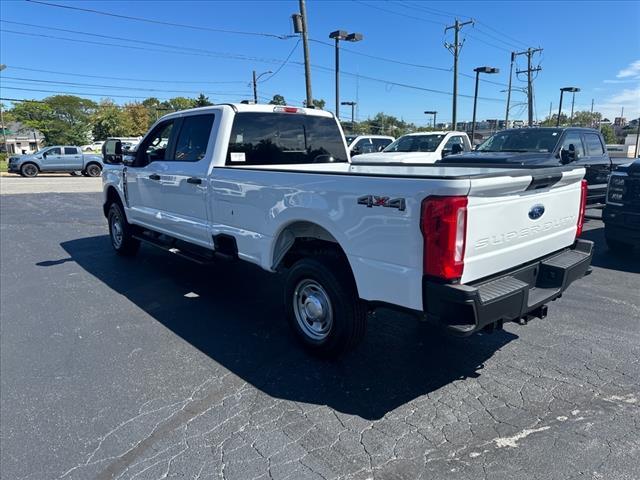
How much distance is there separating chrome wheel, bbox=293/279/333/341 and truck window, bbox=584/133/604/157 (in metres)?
8.55

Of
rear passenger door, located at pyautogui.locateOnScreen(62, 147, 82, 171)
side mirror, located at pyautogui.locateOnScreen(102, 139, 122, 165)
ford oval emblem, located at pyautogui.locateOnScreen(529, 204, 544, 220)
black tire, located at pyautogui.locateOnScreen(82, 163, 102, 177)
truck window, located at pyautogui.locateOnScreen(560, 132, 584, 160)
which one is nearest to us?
ford oval emblem, located at pyautogui.locateOnScreen(529, 204, 544, 220)

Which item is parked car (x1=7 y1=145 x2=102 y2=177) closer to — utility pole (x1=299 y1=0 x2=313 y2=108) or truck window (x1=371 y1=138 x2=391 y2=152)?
utility pole (x1=299 y1=0 x2=313 y2=108)

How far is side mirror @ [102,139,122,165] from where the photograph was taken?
665 centimetres

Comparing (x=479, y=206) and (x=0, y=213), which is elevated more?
(x=479, y=206)

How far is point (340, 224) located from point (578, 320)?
288cm

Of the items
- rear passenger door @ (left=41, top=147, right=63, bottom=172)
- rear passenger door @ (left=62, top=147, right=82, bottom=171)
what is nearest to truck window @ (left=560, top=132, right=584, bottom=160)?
rear passenger door @ (left=62, top=147, right=82, bottom=171)

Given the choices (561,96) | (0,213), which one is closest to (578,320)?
(0,213)

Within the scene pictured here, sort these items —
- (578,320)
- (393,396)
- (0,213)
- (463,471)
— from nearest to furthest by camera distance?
(463,471) → (393,396) → (578,320) → (0,213)

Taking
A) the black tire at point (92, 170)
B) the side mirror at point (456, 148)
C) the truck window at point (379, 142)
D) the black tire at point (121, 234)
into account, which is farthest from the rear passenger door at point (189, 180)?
the black tire at point (92, 170)

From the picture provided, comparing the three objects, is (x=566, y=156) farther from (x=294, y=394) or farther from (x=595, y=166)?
(x=294, y=394)

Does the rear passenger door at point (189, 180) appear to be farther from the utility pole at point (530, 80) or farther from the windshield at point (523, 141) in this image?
the utility pole at point (530, 80)

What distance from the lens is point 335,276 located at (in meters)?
3.45

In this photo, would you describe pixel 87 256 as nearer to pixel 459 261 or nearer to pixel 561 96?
pixel 459 261

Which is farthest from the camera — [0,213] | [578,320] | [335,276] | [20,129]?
[20,129]
